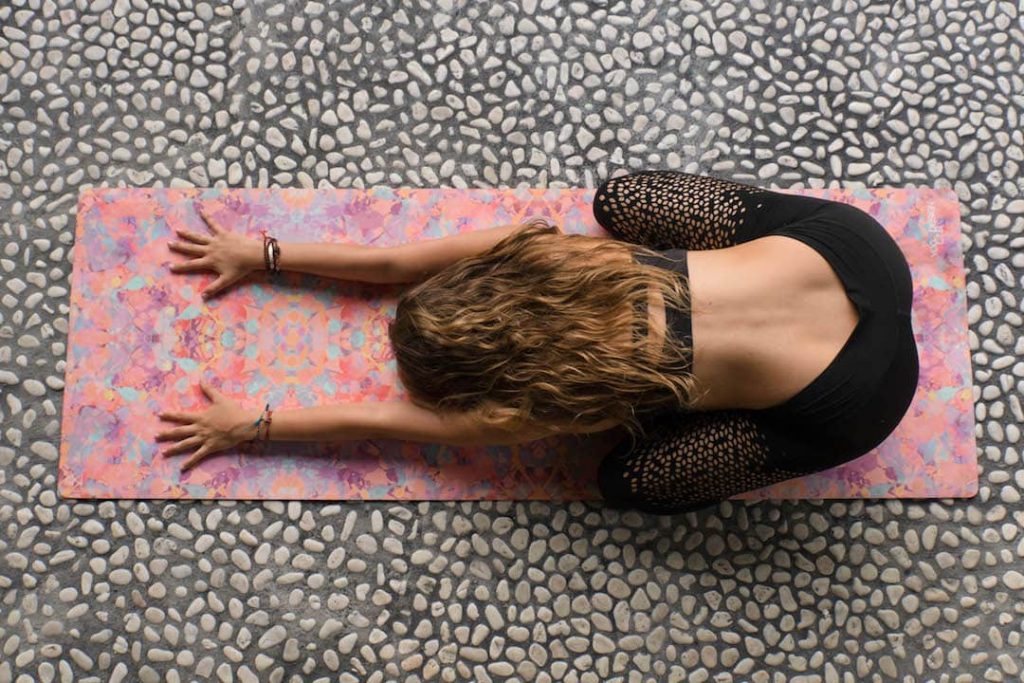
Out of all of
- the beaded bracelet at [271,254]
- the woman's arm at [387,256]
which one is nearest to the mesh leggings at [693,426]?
the woman's arm at [387,256]

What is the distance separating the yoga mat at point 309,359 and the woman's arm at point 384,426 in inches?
2.1

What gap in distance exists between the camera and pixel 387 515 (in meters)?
1.32

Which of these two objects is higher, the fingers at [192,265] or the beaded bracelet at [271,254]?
the beaded bracelet at [271,254]

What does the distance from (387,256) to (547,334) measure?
36cm

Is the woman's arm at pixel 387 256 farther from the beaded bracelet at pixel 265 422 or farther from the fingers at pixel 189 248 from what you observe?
the beaded bracelet at pixel 265 422

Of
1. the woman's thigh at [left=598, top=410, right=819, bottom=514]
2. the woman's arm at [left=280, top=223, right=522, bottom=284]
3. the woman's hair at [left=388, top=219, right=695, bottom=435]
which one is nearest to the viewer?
the woman's hair at [left=388, top=219, right=695, bottom=435]

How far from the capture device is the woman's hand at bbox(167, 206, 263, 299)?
4.37 feet

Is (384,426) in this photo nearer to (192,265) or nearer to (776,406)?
(192,265)

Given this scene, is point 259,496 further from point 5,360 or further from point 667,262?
point 667,262

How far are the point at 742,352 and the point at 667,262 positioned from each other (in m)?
0.17

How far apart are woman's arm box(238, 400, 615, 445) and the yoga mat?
5 cm

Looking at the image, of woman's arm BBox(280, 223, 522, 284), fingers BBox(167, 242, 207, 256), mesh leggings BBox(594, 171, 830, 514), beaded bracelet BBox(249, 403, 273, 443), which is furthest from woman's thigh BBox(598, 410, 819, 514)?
fingers BBox(167, 242, 207, 256)

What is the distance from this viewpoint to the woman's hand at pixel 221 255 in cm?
133

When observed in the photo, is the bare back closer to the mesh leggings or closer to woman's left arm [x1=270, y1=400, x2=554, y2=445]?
the mesh leggings
